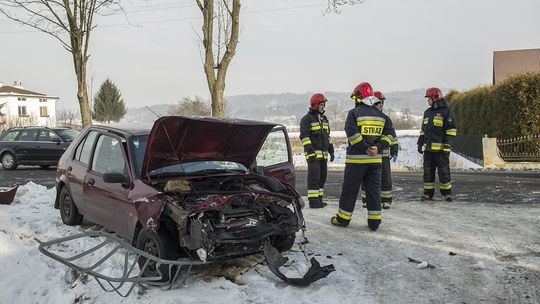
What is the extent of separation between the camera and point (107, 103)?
2108 inches

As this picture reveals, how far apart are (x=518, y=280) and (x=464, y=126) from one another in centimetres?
1950

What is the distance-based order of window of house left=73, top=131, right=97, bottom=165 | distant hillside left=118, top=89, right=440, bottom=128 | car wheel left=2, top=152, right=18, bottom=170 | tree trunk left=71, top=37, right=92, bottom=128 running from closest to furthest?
window of house left=73, top=131, right=97, bottom=165
tree trunk left=71, top=37, right=92, bottom=128
car wheel left=2, top=152, right=18, bottom=170
distant hillside left=118, top=89, right=440, bottom=128

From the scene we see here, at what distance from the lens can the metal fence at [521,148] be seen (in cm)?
1617

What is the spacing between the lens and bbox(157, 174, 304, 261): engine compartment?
4.46 m

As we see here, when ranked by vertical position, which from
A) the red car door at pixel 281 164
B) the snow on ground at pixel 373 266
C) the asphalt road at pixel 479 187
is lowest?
the asphalt road at pixel 479 187

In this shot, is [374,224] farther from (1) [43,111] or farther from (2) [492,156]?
(1) [43,111]

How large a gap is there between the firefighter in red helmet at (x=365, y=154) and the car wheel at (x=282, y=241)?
152 cm

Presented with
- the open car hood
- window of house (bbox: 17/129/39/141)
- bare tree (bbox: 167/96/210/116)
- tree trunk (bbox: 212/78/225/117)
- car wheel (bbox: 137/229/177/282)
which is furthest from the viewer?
bare tree (bbox: 167/96/210/116)

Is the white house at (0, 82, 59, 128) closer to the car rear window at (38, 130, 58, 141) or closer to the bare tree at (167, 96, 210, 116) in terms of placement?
the bare tree at (167, 96, 210, 116)

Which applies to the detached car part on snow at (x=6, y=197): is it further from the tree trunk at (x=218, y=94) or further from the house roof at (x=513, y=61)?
the house roof at (x=513, y=61)

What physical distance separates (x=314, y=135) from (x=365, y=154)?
1.88 meters

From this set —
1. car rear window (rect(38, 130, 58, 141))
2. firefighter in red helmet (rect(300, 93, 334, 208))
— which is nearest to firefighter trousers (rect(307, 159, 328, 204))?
firefighter in red helmet (rect(300, 93, 334, 208))

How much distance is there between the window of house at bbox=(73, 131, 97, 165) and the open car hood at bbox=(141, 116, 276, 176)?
1829 mm

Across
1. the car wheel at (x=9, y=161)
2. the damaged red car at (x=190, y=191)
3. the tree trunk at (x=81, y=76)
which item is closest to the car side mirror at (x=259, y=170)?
the damaged red car at (x=190, y=191)
